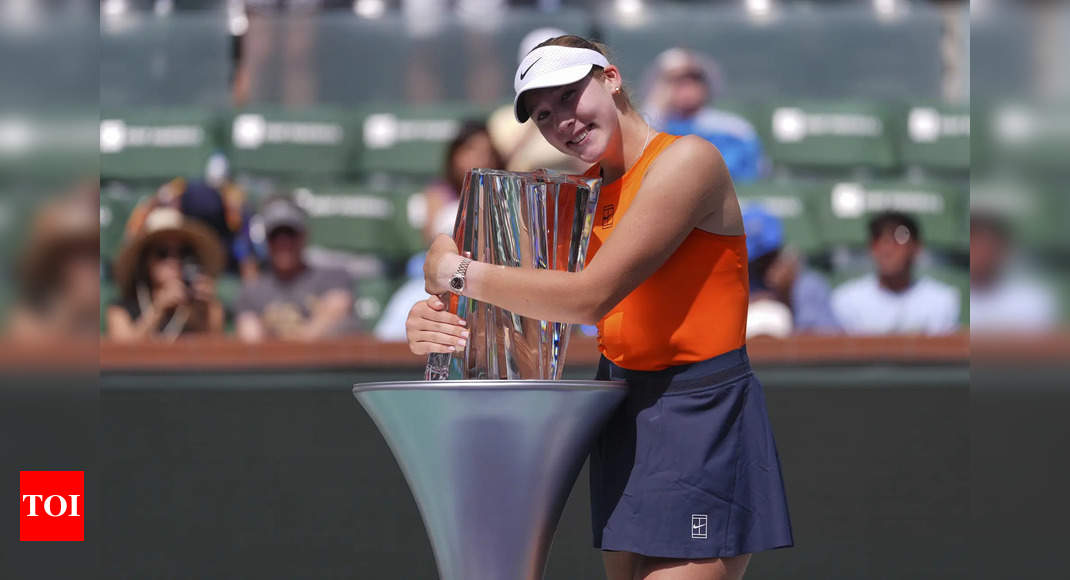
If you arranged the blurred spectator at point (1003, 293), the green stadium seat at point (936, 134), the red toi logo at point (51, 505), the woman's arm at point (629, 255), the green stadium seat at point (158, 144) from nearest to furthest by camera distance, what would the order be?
the blurred spectator at point (1003, 293) → the woman's arm at point (629, 255) → the red toi logo at point (51, 505) → the green stadium seat at point (158, 144) → the green stadium seat at point (936, 134)

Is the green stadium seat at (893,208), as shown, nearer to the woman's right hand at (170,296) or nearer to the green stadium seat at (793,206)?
the green stadium seat at (793,206)

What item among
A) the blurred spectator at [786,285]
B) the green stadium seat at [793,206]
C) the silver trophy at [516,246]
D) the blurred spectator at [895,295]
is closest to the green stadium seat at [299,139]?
the green stadium seat at [793,206]

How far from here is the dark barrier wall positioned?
2.39m

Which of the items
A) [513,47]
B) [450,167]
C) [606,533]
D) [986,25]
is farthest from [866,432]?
[513,47]

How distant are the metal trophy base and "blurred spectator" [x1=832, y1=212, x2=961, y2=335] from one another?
2.54 m

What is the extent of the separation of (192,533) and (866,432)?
4.18ft

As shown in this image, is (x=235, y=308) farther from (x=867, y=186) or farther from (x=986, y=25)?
(x=986, y=25)

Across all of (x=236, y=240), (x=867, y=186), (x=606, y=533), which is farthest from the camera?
(x=867, y=186)

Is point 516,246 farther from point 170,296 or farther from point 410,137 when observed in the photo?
point 410,137

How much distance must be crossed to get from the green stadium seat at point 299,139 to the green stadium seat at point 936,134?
6.57 feet

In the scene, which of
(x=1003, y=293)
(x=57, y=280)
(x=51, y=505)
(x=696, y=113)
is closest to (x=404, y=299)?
(x=696, y=113)

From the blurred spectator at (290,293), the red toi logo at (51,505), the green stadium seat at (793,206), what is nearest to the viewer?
the red toi logo at (51,505)

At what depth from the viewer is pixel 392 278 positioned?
4.38 meters

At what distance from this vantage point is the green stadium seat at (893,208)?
14.6 feet
